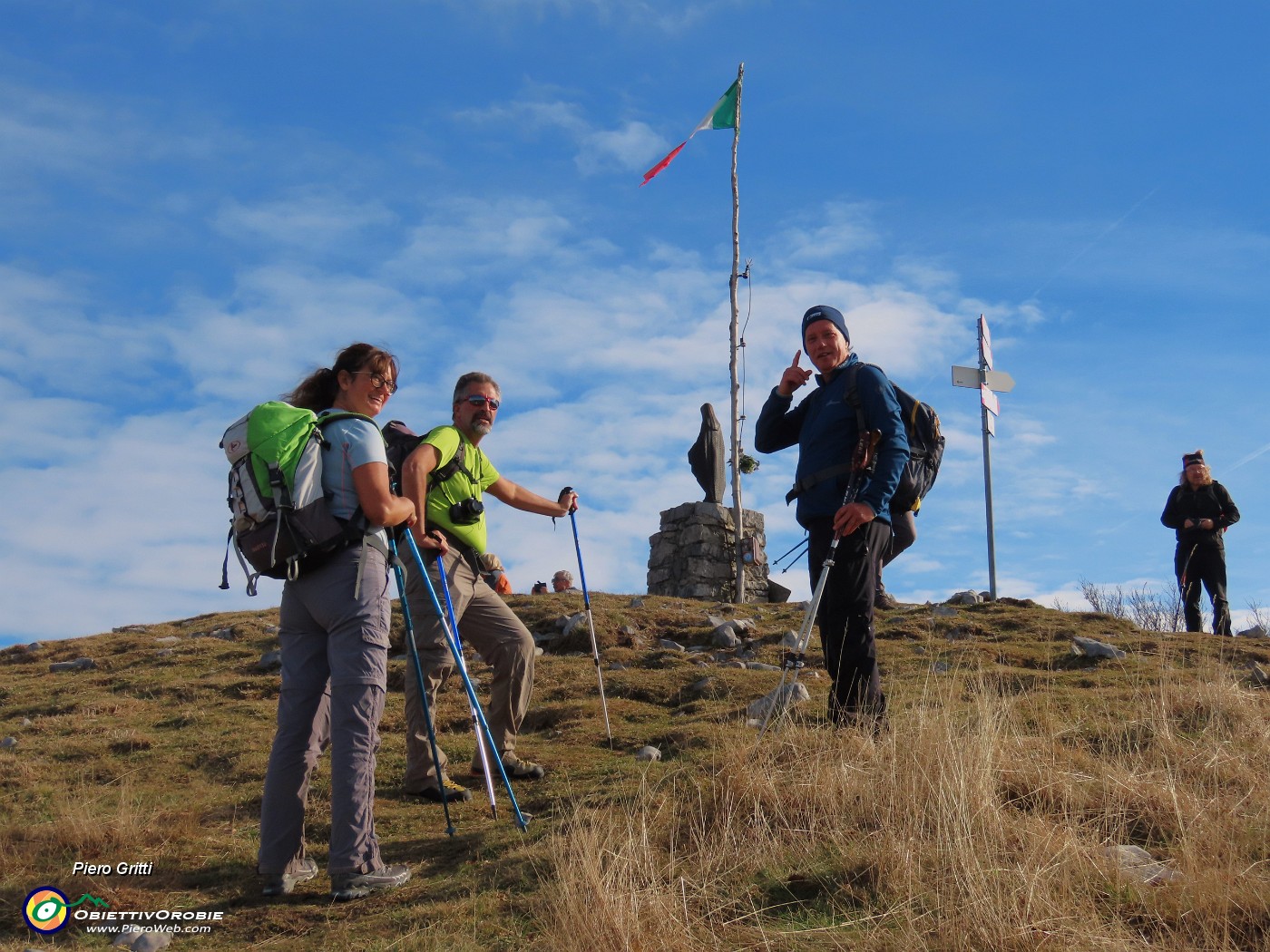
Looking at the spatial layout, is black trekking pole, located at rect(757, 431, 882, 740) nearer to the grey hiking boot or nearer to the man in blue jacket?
the man in blue jacket

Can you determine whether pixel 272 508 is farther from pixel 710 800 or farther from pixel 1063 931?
pixel 1063 931

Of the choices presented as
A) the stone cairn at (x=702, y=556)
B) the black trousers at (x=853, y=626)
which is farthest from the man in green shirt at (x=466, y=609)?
the stone cairn at (x=702, y=556)

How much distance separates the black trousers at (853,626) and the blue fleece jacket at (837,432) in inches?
8.5

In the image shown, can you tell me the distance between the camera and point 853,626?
18.9 feet

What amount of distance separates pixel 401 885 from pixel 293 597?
1294 millimetres

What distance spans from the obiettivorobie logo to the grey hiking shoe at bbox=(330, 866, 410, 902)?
3.43 feet

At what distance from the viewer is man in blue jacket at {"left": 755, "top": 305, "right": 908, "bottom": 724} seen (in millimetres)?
5730

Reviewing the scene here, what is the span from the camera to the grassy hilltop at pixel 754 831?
12.1 feet

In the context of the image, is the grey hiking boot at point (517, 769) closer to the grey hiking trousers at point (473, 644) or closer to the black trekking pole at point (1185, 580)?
the grey hiking trousers at point (473, 644)

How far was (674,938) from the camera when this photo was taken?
Result: 3.58m

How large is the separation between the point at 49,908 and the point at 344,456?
225cm

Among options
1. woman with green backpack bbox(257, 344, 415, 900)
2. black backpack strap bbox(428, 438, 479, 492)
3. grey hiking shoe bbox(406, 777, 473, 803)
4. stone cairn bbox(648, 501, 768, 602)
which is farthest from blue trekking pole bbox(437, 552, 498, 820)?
stone cairn bbox(648, 501, 768, 602)

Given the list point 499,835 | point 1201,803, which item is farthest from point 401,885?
point 1201,803

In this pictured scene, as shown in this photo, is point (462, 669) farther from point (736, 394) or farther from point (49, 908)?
point (736, 394)
